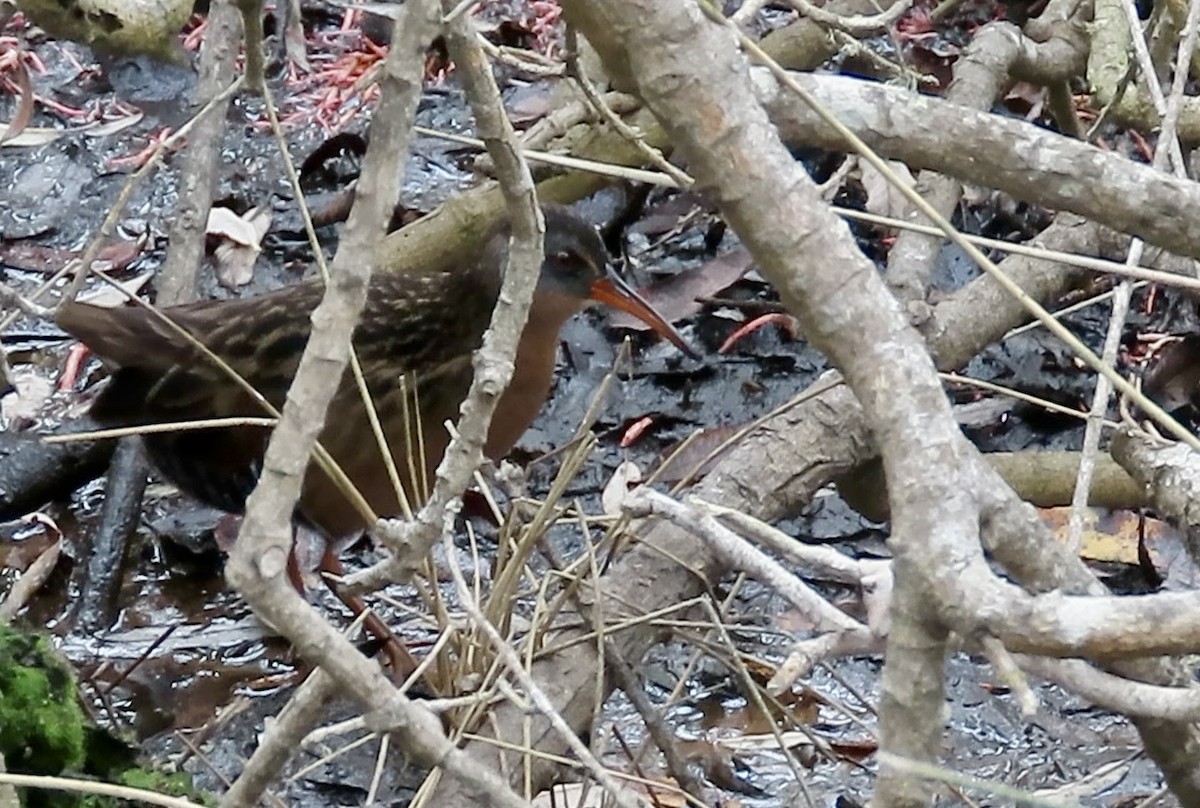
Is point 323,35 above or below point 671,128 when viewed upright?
below

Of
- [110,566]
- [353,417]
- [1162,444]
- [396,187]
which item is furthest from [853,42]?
[396,187]

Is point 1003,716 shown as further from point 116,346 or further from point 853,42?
point 116,346

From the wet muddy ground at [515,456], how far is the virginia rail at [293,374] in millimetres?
281

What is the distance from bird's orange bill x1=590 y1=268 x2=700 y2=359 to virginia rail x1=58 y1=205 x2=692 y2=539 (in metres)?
0.25

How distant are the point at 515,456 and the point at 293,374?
2.77 ft

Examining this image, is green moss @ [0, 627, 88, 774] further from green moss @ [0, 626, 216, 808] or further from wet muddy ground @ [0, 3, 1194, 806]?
wet muddy ground @ [0, 3, 1194, 806]

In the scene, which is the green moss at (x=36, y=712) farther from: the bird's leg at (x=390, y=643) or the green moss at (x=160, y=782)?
the bird's leg at (x=390, y=643)

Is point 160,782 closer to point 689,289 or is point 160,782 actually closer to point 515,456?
point 515,456

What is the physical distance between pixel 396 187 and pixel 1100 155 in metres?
1.21

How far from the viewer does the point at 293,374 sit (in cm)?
358

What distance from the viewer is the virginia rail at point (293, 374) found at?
11.8ft

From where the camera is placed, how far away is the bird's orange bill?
4.24 meters

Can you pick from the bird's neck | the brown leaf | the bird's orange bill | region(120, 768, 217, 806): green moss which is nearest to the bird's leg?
the bird's neck

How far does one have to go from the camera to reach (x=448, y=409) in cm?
381
